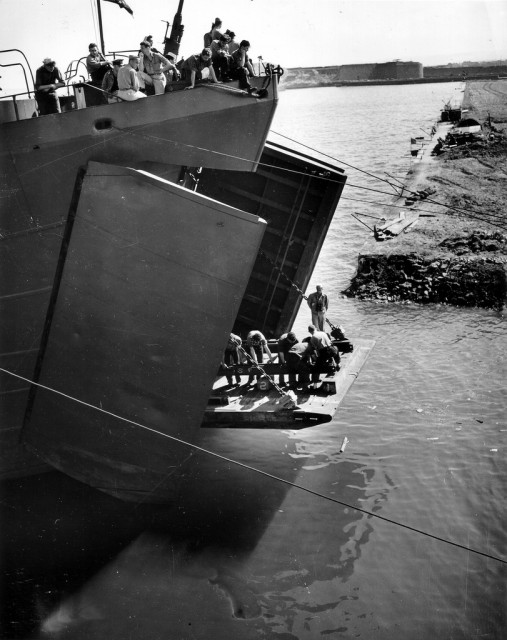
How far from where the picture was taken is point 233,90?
29.3ft

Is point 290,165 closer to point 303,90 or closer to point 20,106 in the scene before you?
point 20,106

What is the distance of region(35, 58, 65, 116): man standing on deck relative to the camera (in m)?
8.83

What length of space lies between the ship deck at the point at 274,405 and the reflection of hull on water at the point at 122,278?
2.19 ft

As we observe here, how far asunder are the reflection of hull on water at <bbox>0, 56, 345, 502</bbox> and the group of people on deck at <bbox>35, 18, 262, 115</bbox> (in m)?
0.41

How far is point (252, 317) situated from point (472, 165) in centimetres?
2070

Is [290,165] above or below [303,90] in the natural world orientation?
above

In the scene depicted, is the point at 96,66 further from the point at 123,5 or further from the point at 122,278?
the point at 122,278

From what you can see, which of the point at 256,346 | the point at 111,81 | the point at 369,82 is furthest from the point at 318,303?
the point at 369,82

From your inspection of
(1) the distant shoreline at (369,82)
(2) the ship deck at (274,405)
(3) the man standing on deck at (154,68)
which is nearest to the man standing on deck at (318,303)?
(2) the ship deck at (274,405)

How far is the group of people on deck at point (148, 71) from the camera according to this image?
877 centimetres

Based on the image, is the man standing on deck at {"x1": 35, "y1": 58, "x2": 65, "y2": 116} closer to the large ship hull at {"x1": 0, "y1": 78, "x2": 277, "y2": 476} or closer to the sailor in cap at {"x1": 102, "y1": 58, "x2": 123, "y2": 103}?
the large ship hull at {"x1": 0, "y1": 78, "x2": 277, "y2": 476}

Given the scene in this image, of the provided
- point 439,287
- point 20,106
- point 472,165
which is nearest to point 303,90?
point 472,165

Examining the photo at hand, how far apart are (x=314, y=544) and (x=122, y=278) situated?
4286 millimetres

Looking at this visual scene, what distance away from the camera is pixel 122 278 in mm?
8305
